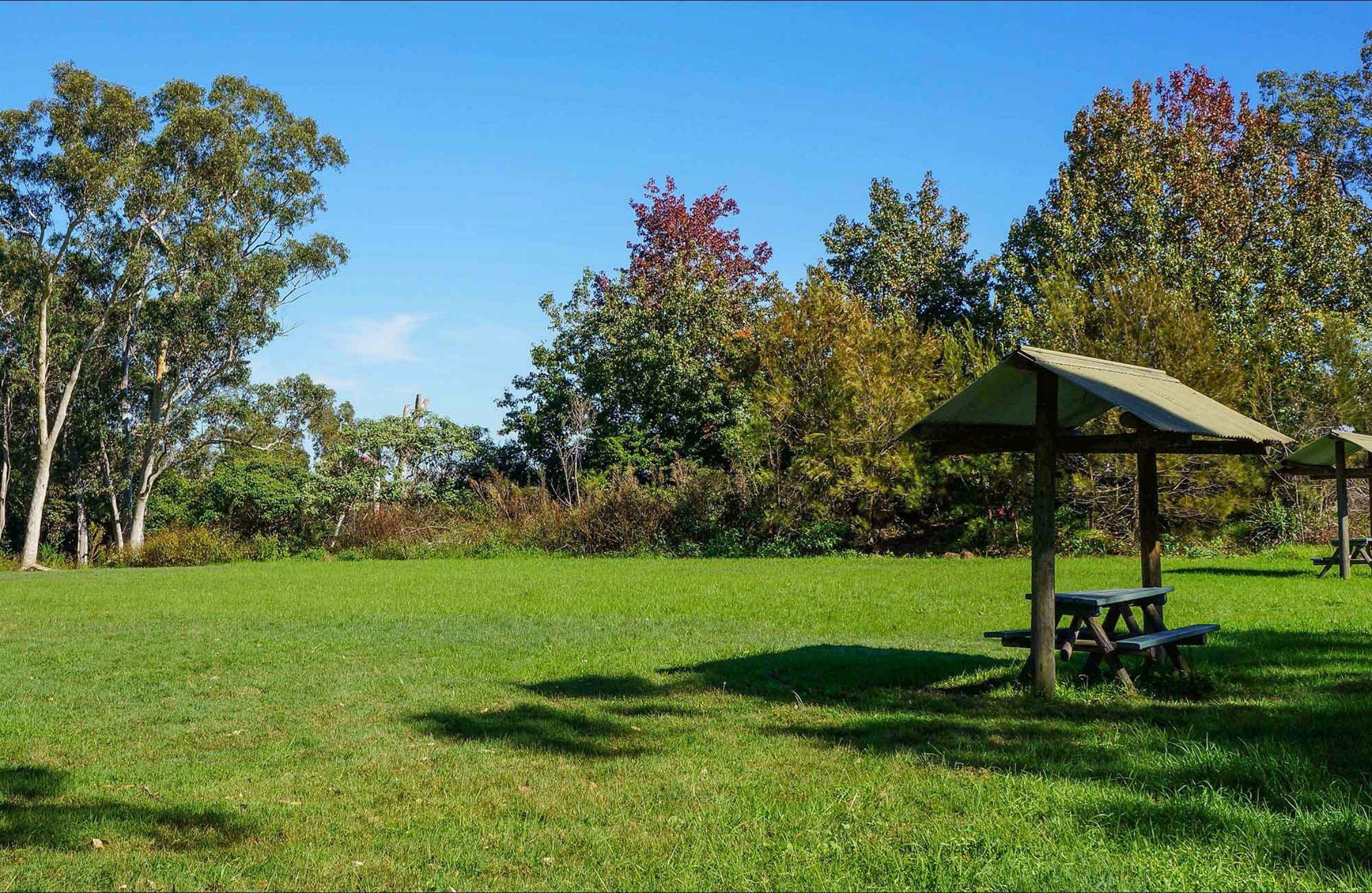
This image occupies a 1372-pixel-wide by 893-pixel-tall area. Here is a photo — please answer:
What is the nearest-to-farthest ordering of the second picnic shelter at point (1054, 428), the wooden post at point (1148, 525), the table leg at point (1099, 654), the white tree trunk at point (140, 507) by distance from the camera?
the second picnic shelter at point (1054, 428) → the table leg at point (1099, 654) → the wooden post at point (1148, 525) → the white tree trunk at point (140, 507)

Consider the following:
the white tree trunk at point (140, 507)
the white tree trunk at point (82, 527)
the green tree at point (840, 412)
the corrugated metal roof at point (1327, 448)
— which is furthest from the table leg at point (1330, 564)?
the white tree trunk at point (82, 527)

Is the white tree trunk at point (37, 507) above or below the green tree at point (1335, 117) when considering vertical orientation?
below

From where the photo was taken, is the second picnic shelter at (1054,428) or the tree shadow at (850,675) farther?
the tree shadow at (850,675)

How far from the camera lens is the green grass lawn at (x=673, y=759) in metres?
4.16

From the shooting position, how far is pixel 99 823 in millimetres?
4812

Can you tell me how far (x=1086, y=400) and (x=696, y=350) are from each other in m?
24.4

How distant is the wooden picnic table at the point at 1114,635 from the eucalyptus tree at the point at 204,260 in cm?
3174

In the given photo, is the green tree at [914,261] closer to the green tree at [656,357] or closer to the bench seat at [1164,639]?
the green tree at [656,357]

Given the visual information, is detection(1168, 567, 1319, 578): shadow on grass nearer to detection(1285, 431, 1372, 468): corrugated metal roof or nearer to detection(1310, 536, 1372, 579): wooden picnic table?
detection(1310, 536, 1372, 579): wooden picnic table

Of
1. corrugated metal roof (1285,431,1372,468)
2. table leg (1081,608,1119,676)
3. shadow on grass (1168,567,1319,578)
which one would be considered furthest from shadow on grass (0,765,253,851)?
corrugated metal roof (1285,431,1372,468)

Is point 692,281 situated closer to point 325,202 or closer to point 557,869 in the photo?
point 325,202

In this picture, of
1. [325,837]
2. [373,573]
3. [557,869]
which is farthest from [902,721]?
[373,573]

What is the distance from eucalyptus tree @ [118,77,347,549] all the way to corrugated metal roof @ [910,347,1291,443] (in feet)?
102

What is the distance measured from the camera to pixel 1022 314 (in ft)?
86.6
